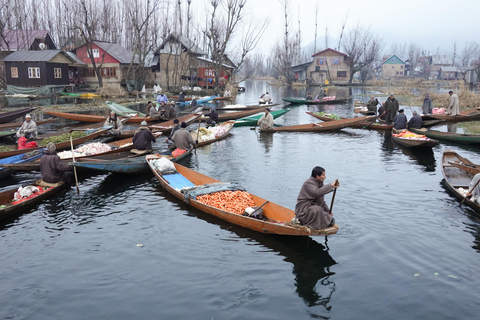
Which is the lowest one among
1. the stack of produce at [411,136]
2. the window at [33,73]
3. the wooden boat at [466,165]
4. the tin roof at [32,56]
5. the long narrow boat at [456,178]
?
the long narrow boat at [456,178]

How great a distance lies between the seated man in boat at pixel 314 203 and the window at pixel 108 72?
4995cm

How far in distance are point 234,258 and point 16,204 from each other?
625cm

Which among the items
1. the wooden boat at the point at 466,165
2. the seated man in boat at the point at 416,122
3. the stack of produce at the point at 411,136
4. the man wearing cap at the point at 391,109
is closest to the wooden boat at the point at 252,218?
the wooden boat at the point at 466,165

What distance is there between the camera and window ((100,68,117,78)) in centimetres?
5291

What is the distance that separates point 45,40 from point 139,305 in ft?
191

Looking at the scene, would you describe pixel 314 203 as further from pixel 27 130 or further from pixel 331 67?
pixel 331 67

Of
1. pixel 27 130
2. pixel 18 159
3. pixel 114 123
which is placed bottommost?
pixel 18 159

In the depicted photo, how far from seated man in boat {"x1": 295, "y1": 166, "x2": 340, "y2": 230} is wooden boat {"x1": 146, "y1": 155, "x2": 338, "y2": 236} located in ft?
0.50

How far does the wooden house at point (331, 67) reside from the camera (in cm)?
7925

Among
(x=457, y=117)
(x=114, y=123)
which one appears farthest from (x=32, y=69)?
(x=457, y=117)

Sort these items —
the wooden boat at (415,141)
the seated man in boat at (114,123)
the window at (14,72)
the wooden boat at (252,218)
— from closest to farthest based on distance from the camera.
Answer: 1. the wooden boat at (252,218)
2. the wooden boat at (415,141)
3. the seated man in boat at (114,123)
4. the window at (14,72)

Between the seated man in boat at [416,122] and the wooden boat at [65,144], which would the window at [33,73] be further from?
the seated man in boat at [416,122]

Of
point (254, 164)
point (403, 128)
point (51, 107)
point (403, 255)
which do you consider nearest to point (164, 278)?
point (403, 255)

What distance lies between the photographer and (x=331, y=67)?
79.8 m
